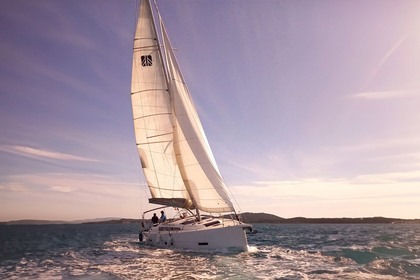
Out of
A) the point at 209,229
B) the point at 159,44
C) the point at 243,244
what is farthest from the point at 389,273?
the point at 159,44

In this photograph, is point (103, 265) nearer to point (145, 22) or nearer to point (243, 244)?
point (243, 244)

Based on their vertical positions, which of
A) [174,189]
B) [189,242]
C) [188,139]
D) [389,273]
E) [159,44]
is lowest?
[389,273]

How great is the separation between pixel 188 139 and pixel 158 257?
9445 mm

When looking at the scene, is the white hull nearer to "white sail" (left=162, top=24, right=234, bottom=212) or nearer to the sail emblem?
"white sail" (left=162, top=24, right=234, bottom=212)

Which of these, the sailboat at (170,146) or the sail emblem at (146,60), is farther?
the sail emblem at (146,60)

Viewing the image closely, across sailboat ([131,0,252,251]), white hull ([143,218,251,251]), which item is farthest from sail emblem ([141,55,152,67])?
white hull ([143,218,251,251])

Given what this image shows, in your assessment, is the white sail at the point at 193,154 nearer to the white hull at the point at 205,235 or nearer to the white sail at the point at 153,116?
the white sail at the point at 153,116

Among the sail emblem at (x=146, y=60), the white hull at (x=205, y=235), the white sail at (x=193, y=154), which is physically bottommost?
the white hull at (x=205, y=235)

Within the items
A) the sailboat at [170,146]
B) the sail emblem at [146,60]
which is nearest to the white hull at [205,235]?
the sailboat at [170,146]

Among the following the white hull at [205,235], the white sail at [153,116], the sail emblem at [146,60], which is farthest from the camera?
the sail emblem at [146,60]

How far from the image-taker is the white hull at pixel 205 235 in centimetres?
2609

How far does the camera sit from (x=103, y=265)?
73.8ft

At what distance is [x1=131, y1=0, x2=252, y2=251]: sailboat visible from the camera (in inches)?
1131

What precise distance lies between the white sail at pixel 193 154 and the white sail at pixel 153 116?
3.59 ft
